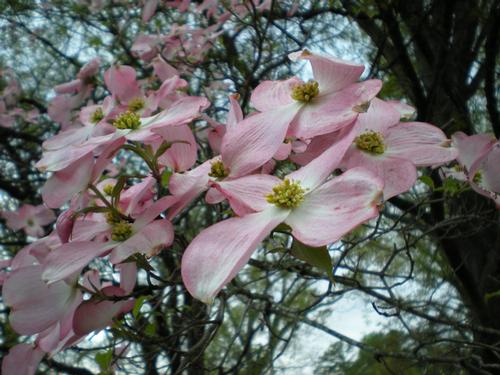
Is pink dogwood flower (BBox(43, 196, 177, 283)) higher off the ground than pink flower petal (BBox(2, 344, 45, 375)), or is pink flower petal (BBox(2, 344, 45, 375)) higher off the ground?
pink dogwood flower (BBox(43, 196, 177, 283))

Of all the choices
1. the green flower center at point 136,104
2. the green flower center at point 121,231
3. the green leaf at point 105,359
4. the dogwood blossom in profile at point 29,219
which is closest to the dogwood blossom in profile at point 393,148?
the green flower center at point 121,231

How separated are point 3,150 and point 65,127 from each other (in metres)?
0.83

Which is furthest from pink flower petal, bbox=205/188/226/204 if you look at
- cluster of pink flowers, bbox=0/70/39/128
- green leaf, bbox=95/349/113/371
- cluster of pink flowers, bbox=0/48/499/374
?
cluster of pink flowers, bbox=0/70/39/128

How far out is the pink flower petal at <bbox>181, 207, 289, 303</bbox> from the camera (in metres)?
0.36

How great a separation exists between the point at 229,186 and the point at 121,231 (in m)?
0.13

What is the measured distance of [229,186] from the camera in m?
0.43

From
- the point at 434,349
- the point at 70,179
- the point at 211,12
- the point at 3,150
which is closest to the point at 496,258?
the point at 434,349

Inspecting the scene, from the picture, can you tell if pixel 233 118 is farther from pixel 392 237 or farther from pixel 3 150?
pixel 3 150

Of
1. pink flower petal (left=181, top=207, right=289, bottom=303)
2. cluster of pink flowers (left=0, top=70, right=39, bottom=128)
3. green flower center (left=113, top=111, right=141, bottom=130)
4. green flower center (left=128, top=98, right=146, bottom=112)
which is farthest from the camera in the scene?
cluster of pink flowers (left=0, top=70, right=39, bottom=128)

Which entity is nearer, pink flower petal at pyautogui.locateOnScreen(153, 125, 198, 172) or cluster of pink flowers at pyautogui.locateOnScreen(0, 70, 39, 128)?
pink flower petal at pyautogui.locateOnScreen(153, 125, 198, 172)

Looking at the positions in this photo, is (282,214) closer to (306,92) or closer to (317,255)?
(317,255)

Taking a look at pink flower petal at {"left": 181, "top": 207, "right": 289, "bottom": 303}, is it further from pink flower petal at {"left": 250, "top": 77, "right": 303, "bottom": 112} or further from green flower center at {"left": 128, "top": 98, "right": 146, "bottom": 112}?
green flower center at {"left": 128, "top": 98, "right": 146, "bottom": 112}

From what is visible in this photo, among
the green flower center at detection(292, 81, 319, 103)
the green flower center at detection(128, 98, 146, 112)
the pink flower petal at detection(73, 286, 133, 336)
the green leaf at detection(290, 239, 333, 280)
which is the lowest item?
the pink flower petal at detection(73, 286, 133, 336)

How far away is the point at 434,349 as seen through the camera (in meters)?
1.56
